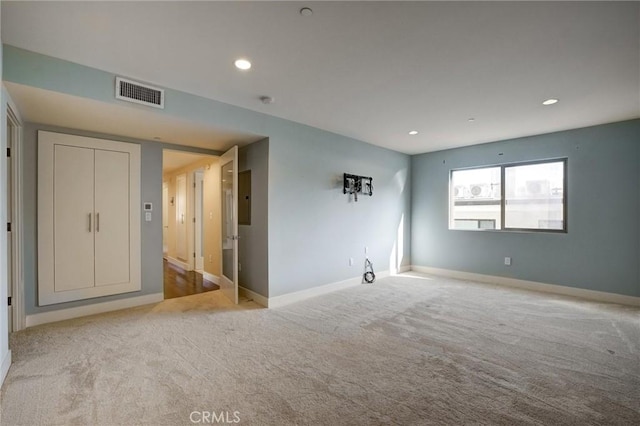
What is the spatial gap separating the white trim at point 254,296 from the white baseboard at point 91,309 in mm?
1113

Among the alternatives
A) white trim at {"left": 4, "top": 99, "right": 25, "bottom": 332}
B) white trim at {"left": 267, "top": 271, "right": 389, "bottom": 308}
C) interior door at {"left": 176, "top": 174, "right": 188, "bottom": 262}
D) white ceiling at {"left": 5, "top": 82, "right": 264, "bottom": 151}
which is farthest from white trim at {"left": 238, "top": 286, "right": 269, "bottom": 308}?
interior door at {"left": 176, "top": 174, "right": 188, "bottom": 262}

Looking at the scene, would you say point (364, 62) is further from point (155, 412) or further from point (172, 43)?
point (155, 412)

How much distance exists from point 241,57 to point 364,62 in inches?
41.4

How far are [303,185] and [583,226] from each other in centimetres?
425

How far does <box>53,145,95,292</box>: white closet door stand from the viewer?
3.43 meters

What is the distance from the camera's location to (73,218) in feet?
11.6

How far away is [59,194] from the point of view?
3432 millimetres

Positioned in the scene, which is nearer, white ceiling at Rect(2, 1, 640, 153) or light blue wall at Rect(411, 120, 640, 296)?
white ceiling at Rect(2, 1, 640, 153)

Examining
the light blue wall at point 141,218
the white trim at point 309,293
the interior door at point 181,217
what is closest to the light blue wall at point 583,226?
the white trim at point 309,293

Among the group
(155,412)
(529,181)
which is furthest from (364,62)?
(529,181)

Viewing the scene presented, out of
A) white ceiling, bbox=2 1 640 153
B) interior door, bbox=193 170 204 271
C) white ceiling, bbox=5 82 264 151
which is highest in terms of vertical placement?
white ceiling, bbox=2 1 640 153

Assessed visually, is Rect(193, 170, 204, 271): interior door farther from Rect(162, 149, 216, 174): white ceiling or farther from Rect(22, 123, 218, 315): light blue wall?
Rect(22, 123, 218, 315): light blue wall

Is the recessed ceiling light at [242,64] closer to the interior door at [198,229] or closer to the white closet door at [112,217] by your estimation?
the white closet door at [112,217]

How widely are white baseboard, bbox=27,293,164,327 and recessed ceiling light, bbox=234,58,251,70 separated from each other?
3276mm
